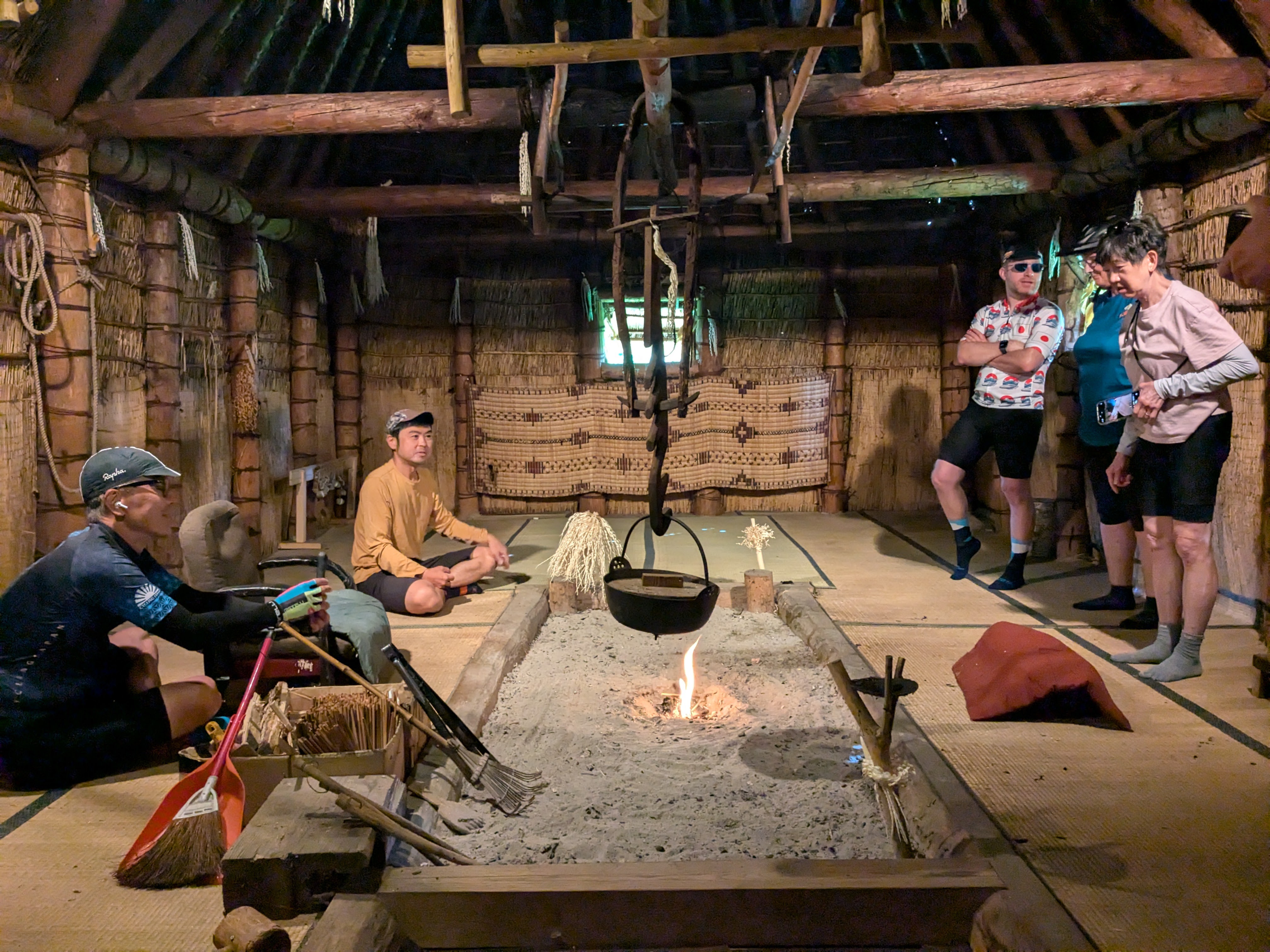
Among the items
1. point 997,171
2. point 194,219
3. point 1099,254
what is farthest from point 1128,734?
point 194,219

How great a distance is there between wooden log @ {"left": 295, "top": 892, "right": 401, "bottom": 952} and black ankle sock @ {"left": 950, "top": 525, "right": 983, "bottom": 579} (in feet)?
14.2

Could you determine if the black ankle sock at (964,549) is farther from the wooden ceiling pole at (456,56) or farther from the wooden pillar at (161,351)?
the wooden pillar at (161,351)

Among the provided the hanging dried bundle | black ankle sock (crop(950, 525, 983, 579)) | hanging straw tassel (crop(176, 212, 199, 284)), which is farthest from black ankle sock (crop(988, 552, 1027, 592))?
hanging straw tassel (crop(176, 212, 199, 284))

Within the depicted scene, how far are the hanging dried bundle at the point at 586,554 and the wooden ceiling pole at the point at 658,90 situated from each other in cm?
219

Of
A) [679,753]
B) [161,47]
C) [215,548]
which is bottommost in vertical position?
[679,753]

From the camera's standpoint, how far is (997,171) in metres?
5.84

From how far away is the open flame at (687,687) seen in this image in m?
3.52

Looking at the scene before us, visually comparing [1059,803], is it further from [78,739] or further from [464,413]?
[464,413]

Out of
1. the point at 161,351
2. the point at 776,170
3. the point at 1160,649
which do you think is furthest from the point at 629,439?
the point at 1160,649

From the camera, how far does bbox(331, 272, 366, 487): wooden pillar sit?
26.5 ft

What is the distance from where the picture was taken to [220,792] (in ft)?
7.89

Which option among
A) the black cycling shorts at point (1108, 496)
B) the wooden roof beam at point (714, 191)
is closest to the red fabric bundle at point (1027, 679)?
the black cycling shorts at point (1108, 496)

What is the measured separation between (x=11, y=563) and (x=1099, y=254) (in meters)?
4.64

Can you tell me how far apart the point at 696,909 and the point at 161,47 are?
4.59 metres
